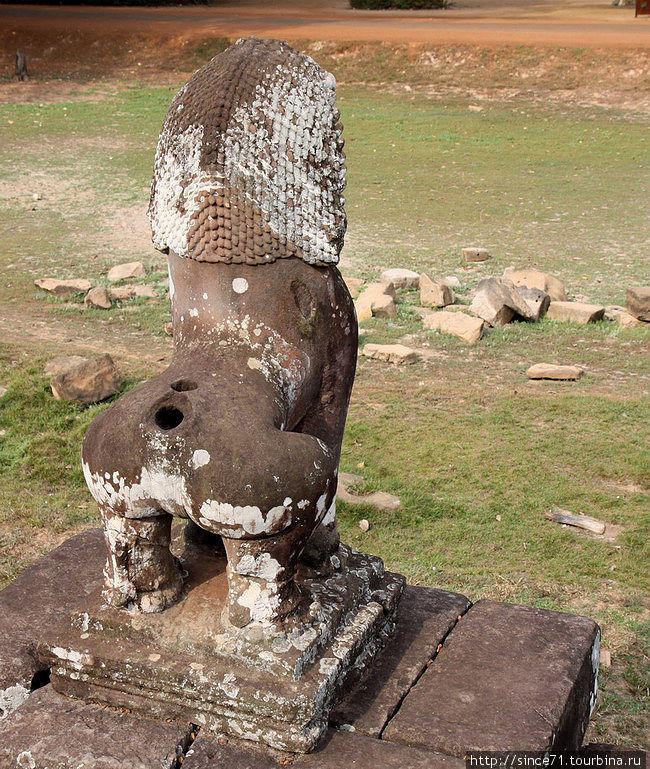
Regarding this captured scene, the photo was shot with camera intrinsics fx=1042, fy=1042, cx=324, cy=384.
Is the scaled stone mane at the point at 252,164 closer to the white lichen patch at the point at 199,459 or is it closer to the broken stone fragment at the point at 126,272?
the white lichen patch at the point at 199,459

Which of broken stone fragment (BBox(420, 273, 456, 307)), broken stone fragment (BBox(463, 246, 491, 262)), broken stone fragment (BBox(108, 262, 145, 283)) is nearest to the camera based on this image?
broken stone fragment (BBox(420, 273, 456, 307))

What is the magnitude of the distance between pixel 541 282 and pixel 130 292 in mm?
3843

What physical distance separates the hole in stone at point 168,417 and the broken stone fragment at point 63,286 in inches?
283

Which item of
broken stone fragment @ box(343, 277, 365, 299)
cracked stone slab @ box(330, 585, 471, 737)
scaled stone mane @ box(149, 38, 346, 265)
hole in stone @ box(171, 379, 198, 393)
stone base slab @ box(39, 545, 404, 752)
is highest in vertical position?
scaled stone mane @ box(149, 38, 346, 265)

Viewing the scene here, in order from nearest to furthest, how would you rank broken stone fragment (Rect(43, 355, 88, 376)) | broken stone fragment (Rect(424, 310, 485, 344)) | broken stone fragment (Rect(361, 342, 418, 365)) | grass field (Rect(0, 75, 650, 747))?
grass field (Rect(0, 75, 650, 747))
broken stone fragment (Rect(43, 355, 88, 376))
broken stone fragment (Rect(361, 342, 418, 365))
broken stone fragment (Rect(424, 310, 485, 344))

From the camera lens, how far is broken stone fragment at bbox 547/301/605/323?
29.7 ft

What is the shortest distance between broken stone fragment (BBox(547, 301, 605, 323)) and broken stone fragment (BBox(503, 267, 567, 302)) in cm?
35

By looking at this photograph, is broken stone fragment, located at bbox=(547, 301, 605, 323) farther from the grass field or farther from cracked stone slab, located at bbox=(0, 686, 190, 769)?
cracked stone slab, located at bbox=(0, 686, 190, 769)

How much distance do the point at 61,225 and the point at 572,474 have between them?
8278 mm

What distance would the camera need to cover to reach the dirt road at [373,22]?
22875mm

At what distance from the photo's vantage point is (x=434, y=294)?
30.9 ft

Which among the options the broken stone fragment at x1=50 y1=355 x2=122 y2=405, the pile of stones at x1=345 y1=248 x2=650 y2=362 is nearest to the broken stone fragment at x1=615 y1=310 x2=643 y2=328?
the pile of stones at x1=345 y1=248 x2=650 y2=362

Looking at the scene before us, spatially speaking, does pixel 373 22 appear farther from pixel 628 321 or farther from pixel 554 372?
pixel 554 372

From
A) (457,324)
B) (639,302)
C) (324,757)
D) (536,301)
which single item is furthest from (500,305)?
(324,757)
